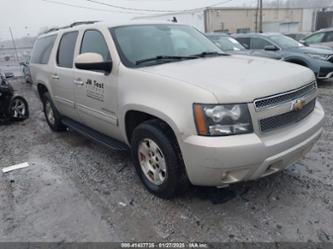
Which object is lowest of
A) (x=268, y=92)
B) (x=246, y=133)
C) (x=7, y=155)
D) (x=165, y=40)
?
(x=7, y=155)

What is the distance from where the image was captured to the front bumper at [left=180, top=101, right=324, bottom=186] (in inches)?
98.4

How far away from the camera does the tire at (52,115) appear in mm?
5647

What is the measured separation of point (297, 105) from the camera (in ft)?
9.37

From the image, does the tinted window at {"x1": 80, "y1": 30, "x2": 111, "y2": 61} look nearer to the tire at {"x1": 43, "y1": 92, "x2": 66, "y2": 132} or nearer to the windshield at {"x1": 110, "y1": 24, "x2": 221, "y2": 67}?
the windshield at {"x1": 110, "y1": 24, "x2": 221, "y2": 67}

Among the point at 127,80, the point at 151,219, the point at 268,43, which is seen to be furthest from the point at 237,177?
the point at 268,43

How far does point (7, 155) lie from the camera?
5.12 metres

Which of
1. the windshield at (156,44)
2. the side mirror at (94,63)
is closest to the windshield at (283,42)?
the windshield at (156,44)

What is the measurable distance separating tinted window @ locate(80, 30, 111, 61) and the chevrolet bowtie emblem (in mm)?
2099

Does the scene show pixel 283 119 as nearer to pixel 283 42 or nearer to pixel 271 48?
pixel 271 48

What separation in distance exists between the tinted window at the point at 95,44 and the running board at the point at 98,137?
1.05 m

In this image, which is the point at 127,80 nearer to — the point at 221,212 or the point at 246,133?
the point at 246,133

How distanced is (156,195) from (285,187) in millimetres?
1431

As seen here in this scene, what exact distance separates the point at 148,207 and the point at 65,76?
2.57 meters

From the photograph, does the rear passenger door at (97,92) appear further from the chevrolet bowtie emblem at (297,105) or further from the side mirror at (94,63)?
the chevrolet bowtie emblem at (297,105)
